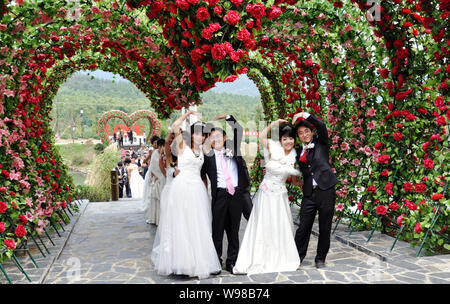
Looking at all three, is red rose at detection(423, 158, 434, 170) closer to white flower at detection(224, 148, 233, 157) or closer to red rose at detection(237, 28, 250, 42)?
white flower at detection(224, 148, 233, 157)

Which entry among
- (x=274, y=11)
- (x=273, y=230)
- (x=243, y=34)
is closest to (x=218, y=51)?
(x=243, y=34)

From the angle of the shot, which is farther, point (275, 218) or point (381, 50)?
point (381, 50)

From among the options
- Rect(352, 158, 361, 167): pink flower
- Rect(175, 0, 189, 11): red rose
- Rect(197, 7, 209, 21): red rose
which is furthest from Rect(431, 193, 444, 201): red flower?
Rect(175, 0, 189, 11): red rose

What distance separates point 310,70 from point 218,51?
11.0 feet

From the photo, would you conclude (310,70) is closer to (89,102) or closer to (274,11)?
(274,11)

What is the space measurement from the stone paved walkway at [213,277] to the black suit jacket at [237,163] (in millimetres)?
987

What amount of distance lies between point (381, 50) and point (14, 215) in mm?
4979

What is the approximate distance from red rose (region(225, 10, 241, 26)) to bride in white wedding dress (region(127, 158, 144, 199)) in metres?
8.68

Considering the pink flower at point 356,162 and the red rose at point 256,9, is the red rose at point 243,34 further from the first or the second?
the pink flower at point 356,162

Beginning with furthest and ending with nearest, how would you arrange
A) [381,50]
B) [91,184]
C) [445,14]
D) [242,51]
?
1. [91,184]
2. [381,50]
3. [445,14]
4. [242,51]

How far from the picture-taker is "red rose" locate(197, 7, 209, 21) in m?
3.34

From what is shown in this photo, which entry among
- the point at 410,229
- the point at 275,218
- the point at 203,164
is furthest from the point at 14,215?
the point at 410,229

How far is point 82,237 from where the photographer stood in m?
6.42

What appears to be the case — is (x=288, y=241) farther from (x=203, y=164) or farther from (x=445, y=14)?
(x=445, y=14)
